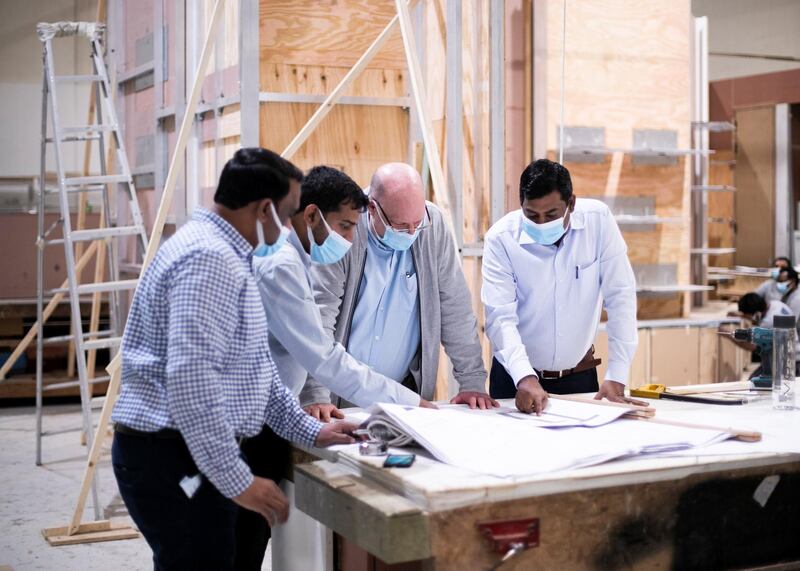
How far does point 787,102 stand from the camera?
39.2ft

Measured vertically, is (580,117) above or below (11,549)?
above

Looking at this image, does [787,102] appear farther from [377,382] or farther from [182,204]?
[377,382]

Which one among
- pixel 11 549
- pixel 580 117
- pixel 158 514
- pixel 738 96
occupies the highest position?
pixel 738 96

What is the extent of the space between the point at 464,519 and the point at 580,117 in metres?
5.26

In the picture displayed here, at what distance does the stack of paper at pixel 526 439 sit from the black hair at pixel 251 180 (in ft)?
2.23

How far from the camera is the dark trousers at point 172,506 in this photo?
2.30 meters

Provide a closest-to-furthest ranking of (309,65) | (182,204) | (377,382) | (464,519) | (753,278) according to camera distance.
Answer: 1. (464,519)
2. (377,382)
3. (309,65)
4. (182,204)
5. (753,278)

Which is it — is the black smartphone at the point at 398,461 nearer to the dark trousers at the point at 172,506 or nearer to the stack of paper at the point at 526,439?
the stack of paper at the point at 526,439

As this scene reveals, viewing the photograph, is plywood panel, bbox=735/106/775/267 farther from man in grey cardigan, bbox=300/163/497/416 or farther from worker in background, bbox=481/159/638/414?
man in grey cardigan, bbox=300/163/497/416

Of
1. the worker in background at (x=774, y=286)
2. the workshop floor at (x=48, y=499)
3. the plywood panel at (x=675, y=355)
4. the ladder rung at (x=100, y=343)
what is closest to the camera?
the workshop floor at (x=48, y=499)

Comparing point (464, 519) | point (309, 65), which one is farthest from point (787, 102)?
point (464, 519)

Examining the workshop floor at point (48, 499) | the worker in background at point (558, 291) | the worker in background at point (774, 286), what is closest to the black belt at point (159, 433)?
the worker in background at point (558, 291)

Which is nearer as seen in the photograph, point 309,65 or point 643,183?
point 309,65

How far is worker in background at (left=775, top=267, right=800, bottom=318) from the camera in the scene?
320 inches
